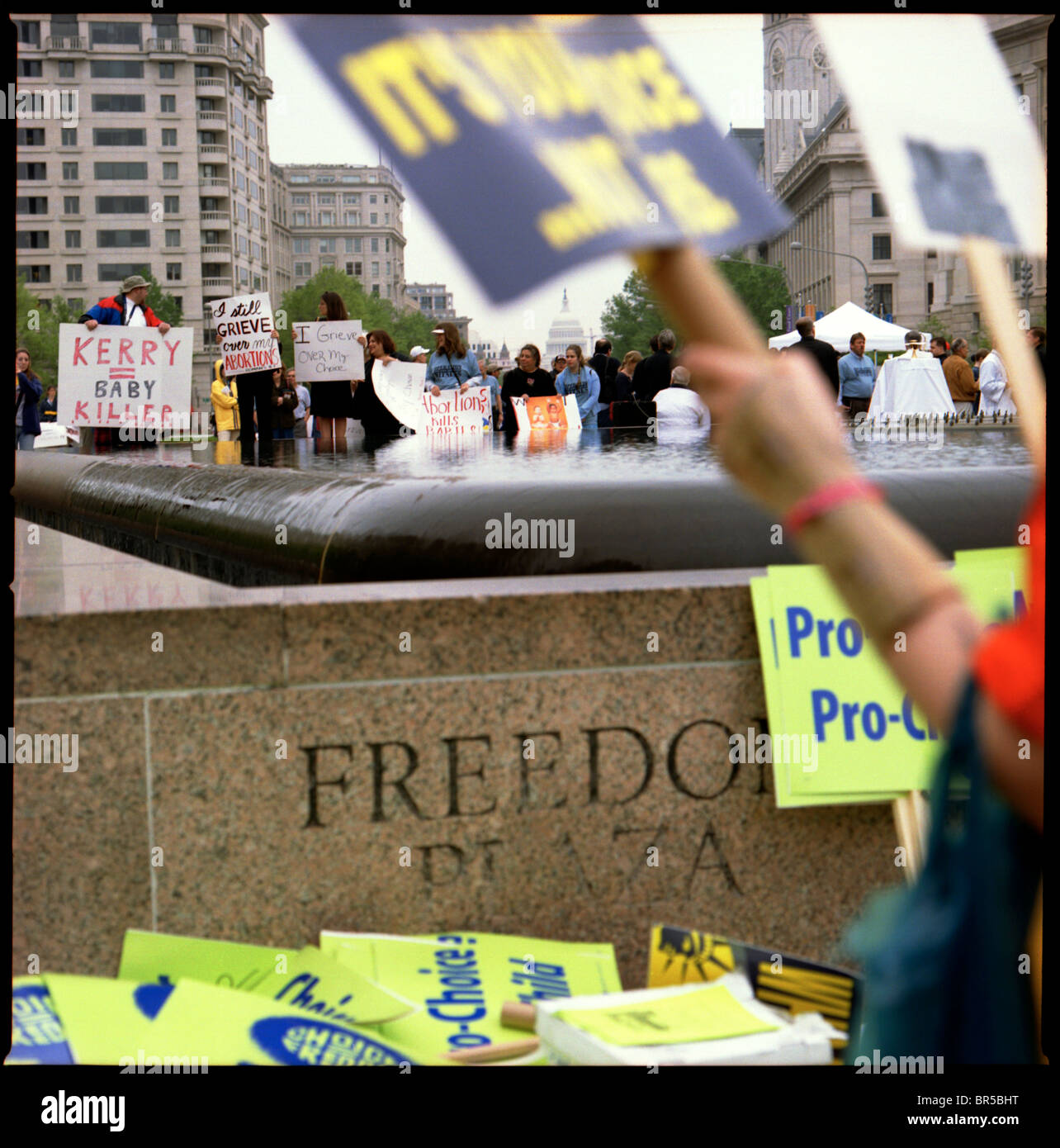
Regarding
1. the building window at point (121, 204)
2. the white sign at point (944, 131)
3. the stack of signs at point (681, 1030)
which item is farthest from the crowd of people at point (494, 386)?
the building window at point (121, 204)

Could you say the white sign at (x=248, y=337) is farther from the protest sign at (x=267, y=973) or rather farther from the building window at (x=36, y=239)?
the building window at (x=36, y=239)

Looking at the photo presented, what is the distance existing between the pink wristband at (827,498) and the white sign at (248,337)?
12257 millimetres

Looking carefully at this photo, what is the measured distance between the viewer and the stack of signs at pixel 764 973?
8.68ft

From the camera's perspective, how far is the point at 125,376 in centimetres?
958

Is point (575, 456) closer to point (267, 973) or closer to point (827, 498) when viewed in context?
point (267, 973)

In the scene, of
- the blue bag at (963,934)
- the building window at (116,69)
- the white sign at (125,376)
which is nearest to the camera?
the blue bag at (963,934)

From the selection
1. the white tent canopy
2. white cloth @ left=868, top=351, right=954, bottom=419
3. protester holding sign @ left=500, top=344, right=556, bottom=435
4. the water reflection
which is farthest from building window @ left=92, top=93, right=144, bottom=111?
the water reflection

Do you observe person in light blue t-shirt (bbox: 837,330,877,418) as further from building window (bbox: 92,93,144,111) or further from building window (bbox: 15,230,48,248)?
building window (bbox: 15,230,48,248)

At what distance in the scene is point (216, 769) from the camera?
2.60m

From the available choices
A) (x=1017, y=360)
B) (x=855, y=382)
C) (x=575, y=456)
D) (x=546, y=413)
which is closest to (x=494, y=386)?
(x=546, y=413)

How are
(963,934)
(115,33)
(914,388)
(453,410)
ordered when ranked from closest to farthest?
(963,934), (453,410), (914,388), (115,33)

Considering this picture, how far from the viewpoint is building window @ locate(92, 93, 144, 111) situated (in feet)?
333

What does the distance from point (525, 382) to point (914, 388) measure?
3934mm
